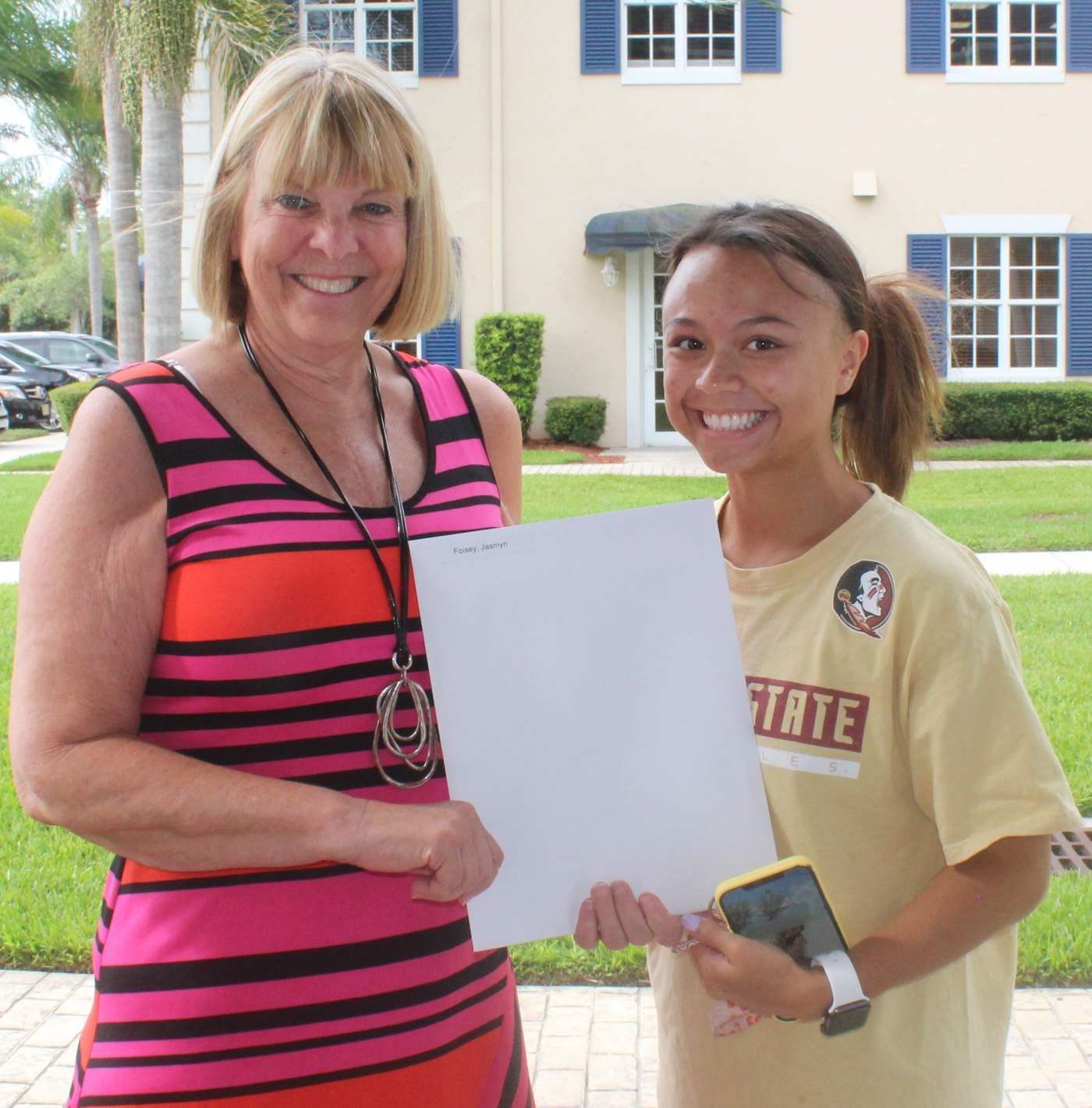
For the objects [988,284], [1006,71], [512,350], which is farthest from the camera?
[988,284]

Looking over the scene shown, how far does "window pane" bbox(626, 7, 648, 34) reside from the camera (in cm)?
1675

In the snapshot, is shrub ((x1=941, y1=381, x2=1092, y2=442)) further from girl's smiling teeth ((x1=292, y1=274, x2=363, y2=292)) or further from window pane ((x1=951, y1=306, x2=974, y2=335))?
girl's smiling teeth ((x1=292, y1=274, x2=363, y2=292))

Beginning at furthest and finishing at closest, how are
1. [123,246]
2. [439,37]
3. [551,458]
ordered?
[439,37], [551,458], [123,246]

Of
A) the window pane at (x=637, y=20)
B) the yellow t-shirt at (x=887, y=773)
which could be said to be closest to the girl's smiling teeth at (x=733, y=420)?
the yellow t-shirt at (x=887, y=773)

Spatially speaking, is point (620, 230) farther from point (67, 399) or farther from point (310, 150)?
point (310, 150)

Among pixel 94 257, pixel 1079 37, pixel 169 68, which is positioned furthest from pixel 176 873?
pixel 94 257

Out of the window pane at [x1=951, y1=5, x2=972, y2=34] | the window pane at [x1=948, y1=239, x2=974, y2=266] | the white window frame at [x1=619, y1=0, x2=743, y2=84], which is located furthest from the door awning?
the window pane at [x1=951, y1=5, x2=972, y2=34]

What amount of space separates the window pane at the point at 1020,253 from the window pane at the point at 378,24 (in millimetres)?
8819

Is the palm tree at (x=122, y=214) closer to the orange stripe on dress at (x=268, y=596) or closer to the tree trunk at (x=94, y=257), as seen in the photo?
the orange stripe on dress at (x=268, y=596)

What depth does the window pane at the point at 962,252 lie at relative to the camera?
17.0 metres

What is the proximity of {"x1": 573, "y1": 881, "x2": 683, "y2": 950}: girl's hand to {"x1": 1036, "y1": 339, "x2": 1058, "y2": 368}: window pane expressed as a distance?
1731 cm

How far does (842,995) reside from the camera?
1.49 m

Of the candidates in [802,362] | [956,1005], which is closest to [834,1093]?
[956,1005]

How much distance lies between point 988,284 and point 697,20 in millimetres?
5237
